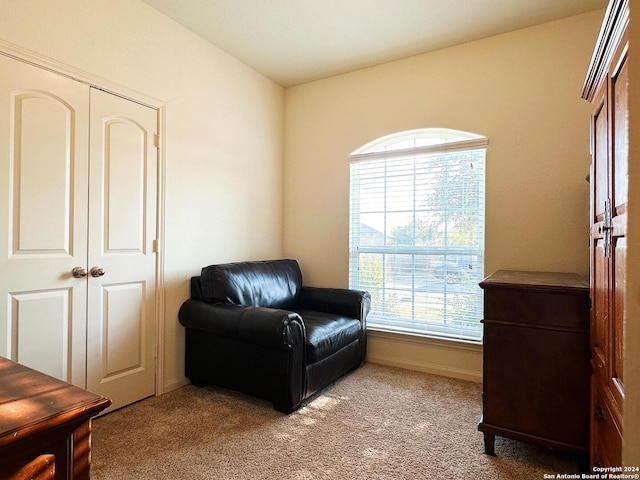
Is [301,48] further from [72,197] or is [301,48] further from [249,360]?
[249,360]

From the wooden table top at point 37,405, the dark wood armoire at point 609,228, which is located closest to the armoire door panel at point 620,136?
the dark wood armoire at point 609,228

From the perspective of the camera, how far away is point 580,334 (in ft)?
Answer: 5.58

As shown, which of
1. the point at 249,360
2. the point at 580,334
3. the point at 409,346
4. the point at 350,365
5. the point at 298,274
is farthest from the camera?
the point at 298,274

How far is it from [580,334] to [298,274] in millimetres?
2310

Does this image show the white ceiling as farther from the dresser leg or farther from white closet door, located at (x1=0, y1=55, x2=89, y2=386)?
the dresser leg

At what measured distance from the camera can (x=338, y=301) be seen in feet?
10.4

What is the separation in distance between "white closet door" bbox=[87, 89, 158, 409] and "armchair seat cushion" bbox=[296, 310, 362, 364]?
1148mm

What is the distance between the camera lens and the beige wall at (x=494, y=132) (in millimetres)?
2598

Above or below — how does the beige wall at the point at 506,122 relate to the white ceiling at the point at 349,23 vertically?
below

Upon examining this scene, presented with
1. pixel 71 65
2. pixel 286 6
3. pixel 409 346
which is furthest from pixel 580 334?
pixel 71 65

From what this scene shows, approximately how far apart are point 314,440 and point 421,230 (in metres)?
1.91

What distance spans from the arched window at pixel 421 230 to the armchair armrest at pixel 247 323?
1243 millimetres

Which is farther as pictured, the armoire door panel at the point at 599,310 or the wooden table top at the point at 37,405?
the armoire door panel at the point at 599,310

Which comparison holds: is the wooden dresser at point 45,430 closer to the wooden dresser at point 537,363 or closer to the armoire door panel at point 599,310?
the armoire door panel at point 599,310
